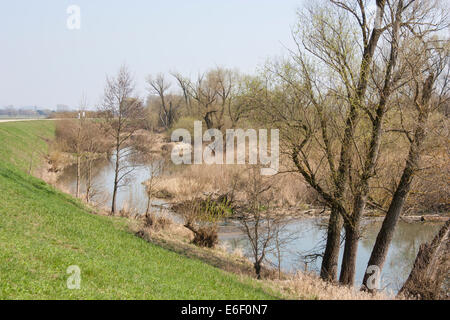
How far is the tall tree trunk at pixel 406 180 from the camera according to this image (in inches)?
413

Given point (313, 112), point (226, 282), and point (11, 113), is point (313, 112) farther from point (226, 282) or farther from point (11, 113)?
point (11, 113)

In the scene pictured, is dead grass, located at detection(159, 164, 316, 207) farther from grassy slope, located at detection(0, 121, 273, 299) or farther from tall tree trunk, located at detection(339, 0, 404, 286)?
grassy slope, located at detection(0, 121, 273, 299)

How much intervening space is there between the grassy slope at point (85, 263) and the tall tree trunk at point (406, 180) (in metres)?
3.63

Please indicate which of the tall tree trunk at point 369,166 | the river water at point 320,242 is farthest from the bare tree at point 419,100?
the river water at point 320,242

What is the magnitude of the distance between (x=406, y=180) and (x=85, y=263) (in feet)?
26.4

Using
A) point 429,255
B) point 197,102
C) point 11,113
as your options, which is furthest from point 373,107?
point 11,113

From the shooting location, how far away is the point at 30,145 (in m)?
34.1

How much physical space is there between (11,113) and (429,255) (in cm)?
8052

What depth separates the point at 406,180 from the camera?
11.0m

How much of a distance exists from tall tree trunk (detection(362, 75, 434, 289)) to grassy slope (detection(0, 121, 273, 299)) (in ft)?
11.9

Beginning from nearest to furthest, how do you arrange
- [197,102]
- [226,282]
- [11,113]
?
1. [226,282]
2. [197,102]
3. [11,113]

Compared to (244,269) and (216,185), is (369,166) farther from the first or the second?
(216,185)

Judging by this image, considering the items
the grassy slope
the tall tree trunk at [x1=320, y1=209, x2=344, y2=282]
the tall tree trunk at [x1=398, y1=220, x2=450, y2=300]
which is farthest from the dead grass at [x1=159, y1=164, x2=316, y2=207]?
the tall tree trunk at [x1=398, y1=220, x2=450, y2=300]

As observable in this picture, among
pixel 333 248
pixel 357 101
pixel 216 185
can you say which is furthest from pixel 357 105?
pixel 216 185
